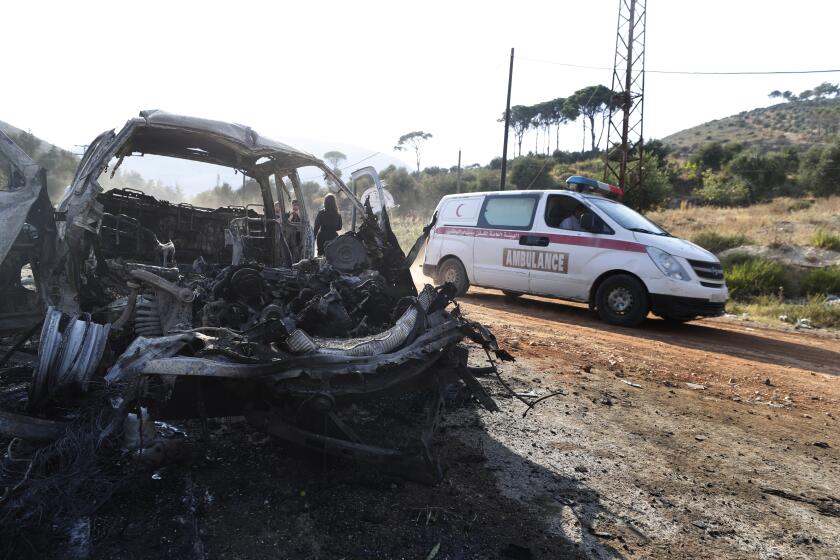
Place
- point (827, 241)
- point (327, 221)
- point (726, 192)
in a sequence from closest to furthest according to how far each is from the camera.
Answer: point (327, 221) < point (827, 241) < point (726, 192)

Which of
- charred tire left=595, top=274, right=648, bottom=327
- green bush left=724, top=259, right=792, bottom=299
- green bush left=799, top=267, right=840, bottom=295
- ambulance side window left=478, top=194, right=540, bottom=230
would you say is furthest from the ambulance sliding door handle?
green bush left=799, top=267, right=840, bottom=295

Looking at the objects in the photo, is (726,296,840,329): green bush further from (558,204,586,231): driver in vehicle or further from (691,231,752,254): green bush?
(558,204,586,231): driver in vehicle

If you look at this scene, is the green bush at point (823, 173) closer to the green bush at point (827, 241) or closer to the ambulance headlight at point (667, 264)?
the green bush at point (827, 241)

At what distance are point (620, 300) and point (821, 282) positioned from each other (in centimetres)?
630

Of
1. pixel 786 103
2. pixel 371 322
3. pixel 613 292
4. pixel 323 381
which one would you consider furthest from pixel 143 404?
pixel 786 103

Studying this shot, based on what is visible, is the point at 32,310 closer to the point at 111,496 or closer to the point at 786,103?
the point at 111,496

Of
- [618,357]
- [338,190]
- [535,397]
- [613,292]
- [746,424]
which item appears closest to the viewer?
[746,424]

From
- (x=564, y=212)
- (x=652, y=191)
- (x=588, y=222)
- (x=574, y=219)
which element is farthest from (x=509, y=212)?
(x=652, y=191)

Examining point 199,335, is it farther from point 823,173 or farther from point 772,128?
point 772,128

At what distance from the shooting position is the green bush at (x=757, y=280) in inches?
446

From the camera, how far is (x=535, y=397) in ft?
14.0

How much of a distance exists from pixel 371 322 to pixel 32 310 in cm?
312

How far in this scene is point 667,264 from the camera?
7.30 meters

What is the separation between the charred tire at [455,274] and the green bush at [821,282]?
7.28 m
